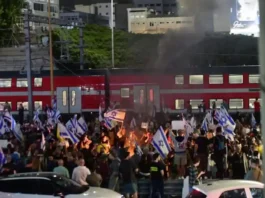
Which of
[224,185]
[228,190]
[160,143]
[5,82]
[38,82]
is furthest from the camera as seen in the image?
[5,82]

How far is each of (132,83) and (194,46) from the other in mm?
42530

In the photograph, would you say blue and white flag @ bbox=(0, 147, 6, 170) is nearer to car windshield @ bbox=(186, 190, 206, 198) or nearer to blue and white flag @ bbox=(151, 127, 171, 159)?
blue and white flag @ bbox=(151, 127, 171, 159)

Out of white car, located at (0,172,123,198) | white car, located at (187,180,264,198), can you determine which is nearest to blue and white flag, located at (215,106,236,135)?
white car, located at (0,172,123,198)

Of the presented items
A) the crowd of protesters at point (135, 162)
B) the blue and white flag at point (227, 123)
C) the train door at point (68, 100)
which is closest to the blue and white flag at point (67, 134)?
the crowd of protesters at point (135, 162)

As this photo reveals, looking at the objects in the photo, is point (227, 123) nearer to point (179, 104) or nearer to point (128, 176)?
point (128, 176)

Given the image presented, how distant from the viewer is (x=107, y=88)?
40.3 m

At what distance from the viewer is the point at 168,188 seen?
14.8 m

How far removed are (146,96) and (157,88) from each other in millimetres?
864

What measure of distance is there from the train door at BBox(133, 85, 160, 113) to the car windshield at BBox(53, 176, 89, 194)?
27.0m

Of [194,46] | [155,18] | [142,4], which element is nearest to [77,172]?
[194,46]

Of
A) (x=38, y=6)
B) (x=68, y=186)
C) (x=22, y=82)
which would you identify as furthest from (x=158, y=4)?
(x=68, y=186)

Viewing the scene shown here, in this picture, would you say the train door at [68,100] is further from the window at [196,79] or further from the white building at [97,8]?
the white building at [97,8]

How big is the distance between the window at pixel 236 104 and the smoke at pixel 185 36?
19966mm

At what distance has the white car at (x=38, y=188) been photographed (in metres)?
12.2
